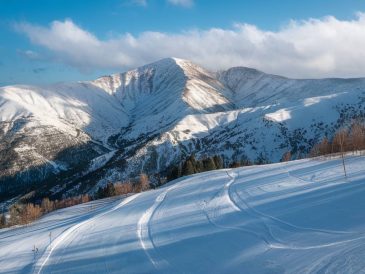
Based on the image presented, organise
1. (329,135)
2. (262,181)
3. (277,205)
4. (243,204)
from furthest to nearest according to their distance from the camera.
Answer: (329,135) → (262,181) → (243,204) → (277,205)

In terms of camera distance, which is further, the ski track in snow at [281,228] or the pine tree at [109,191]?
the pine tree at [109,191]

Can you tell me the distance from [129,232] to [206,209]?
5.90m

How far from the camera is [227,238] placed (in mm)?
18141

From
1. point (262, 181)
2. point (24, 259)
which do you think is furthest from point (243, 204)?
point (24, 259)

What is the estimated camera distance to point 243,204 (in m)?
26.0

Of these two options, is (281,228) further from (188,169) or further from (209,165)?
(209,165)

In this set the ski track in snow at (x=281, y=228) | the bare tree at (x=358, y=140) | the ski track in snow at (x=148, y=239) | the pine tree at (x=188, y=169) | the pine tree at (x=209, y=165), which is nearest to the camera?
the ski track in snow at (x=281, y=228)

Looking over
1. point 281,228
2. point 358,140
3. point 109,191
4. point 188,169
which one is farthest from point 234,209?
point 109,191

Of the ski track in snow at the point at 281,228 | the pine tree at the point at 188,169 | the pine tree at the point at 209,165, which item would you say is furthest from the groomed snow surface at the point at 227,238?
the pine tree at the point at 209,165

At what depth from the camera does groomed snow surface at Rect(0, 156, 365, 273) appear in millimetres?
14406

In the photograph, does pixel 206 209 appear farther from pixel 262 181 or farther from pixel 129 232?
pixel 262 181

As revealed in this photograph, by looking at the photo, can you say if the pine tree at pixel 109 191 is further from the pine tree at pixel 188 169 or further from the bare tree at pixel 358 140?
the bare tree at pixel 358 140

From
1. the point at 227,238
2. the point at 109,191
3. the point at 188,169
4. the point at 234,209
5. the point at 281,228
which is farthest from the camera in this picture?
the point at 109,191

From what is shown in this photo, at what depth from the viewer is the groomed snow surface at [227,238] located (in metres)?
14.4
